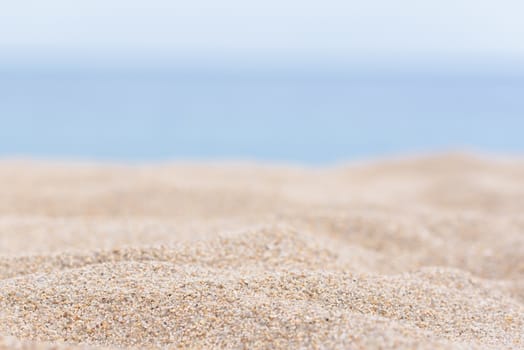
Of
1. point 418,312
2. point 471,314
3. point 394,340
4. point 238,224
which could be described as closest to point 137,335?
point 394,340

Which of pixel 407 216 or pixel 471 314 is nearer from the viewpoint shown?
pixel 471 314

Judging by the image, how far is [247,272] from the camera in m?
1.85

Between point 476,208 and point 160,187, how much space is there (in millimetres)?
2021

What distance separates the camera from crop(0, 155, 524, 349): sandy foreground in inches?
58.6

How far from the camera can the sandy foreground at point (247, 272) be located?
1.49 m

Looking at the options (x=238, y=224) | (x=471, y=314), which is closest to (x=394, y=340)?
(x=471, y=314)

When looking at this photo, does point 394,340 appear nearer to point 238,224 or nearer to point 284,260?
point 284,260

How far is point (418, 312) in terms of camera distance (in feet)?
5.42

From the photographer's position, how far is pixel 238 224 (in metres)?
2.87

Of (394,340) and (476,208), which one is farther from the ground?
(394,340)

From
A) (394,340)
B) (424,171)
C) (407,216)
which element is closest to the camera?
(394,340)

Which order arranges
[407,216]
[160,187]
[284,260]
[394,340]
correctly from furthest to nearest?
[160,187] → [407,216] → [284,260] → [394,340]

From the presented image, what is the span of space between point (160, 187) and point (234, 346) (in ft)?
8.18

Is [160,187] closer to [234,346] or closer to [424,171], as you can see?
[234,346]
